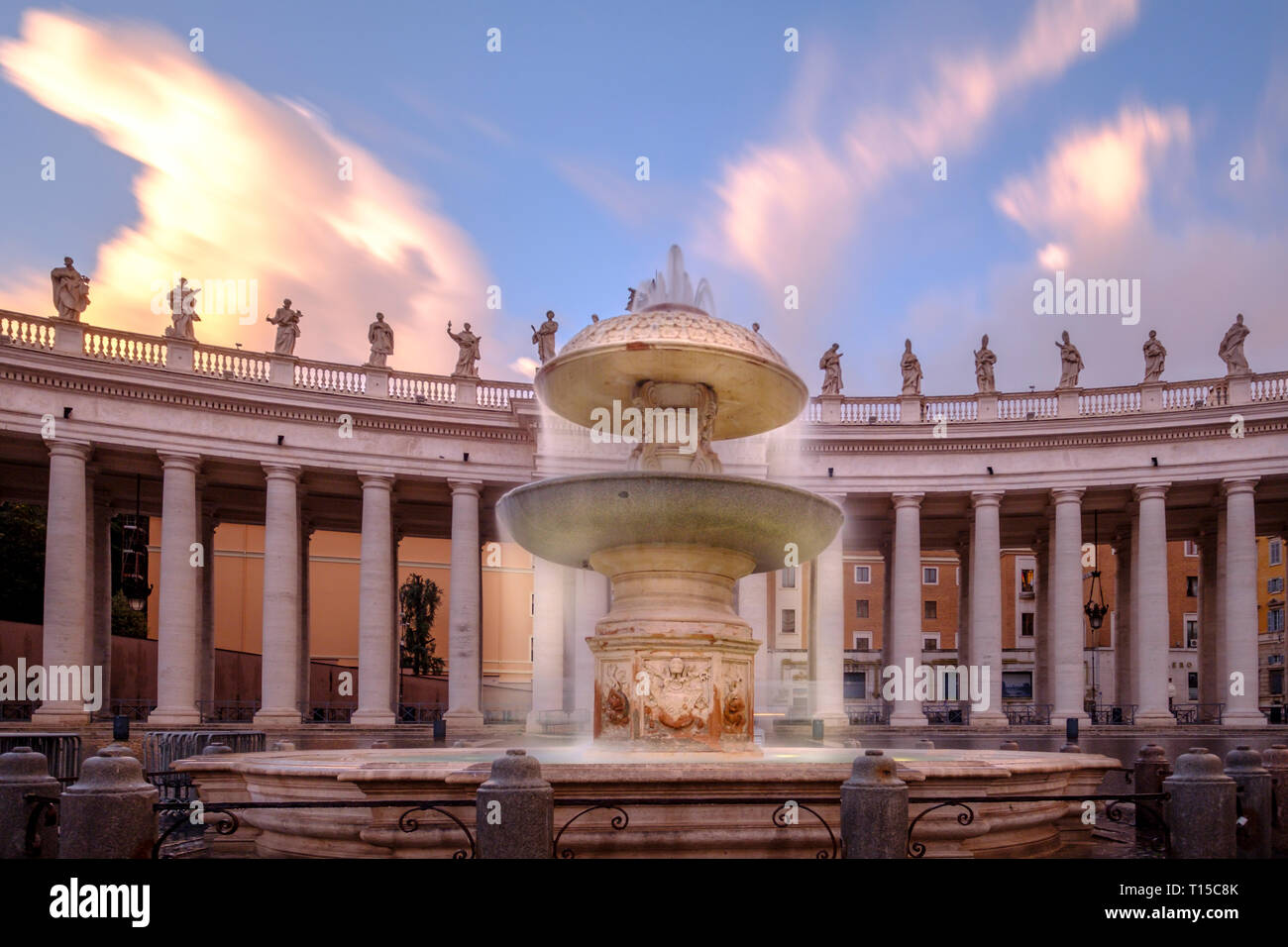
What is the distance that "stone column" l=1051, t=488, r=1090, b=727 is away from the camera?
4609cm

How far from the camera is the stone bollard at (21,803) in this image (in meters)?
11.5

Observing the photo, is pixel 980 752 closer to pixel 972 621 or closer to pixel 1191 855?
pixel 1191 855

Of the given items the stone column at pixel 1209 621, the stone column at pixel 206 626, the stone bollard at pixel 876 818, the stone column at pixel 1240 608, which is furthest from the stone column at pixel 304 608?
the stone bollard at pixel 876 818

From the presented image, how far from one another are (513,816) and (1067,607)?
133 ft

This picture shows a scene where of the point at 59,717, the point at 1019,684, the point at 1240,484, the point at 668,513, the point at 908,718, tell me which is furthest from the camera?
the point at 1019,684

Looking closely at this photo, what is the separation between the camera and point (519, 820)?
10.3 m

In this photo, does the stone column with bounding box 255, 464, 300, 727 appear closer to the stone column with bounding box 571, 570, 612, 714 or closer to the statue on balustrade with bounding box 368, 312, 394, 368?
the statue on balustrade with bounding box 368, 312, 394, 368

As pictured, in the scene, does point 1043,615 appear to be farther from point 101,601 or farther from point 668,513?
point 668,513

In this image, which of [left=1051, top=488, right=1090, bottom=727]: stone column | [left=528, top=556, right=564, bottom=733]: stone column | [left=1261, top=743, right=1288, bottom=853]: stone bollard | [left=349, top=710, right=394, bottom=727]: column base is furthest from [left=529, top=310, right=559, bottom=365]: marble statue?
[left=1261, top=743, right=1288, bottom=853]: stone bollard

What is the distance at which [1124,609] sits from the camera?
53969 millimetres

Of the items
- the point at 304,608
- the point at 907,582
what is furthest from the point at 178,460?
the point at 907,582

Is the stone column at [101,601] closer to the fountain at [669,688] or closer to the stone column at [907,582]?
the stone column at [907,582]

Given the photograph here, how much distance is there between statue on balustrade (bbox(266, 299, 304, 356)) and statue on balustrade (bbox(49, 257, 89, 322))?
668 centimetres
